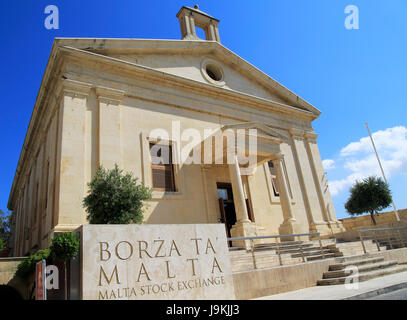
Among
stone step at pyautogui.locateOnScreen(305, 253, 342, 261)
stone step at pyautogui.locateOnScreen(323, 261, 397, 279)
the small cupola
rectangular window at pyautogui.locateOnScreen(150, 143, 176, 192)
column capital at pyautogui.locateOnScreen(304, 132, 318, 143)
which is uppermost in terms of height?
the small cupola

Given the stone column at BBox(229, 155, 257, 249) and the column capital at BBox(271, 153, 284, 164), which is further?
the column capital at BBox(271, 153, 284, 164)

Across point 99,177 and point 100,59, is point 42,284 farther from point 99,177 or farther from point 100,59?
point 100,59

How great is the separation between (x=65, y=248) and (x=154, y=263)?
1718mm

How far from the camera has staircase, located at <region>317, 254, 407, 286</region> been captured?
9.24 meters

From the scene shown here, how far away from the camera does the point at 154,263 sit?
614 centimetres

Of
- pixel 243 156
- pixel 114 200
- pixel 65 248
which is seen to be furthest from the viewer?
pixel 243 156

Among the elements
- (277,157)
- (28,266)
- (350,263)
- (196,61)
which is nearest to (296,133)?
(277,157)

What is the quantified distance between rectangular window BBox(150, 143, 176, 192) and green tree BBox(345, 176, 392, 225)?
14483 millimetres

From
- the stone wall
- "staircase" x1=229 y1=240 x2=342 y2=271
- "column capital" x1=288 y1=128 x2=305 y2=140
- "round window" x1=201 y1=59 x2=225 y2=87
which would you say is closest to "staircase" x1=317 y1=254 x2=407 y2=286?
"staircase" x1=229 y1=240 x2=342 y2=271

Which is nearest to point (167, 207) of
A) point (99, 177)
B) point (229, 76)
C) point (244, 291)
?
point (99, 177)

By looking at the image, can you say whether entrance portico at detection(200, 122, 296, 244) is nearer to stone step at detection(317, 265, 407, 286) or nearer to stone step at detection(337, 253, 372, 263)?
stone step at detection(337, 253, 372, 263)

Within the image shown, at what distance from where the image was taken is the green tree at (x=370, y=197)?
20.4 m

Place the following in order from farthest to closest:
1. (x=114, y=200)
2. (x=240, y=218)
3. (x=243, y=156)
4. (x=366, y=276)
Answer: (x=243, y=156), (x=240, y=218), (x=366, y=276), (x=114, y=200)

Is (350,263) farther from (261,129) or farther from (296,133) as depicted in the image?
(296,133)
